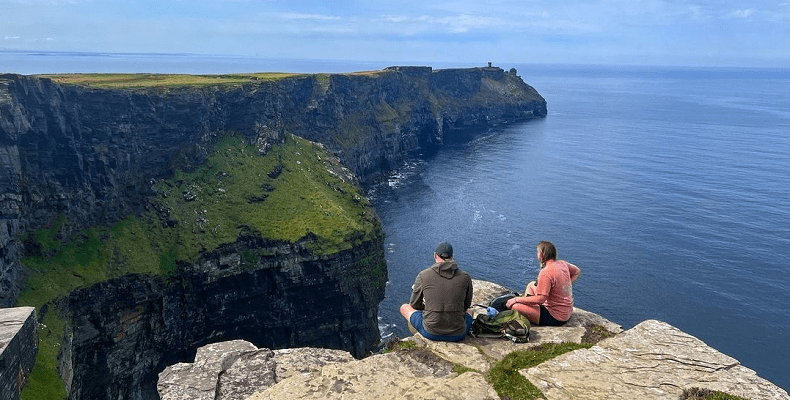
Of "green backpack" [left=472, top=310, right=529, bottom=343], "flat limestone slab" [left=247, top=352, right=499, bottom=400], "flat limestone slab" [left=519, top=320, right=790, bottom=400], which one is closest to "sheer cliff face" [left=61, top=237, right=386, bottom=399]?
"flat limestone slab" [left=247, top=352, right=499, bottom=400]

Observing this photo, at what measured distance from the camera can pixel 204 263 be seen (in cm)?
6806

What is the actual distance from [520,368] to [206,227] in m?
68.6

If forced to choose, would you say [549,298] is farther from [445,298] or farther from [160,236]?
[160,236]

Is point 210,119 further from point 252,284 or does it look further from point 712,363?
point 712,363

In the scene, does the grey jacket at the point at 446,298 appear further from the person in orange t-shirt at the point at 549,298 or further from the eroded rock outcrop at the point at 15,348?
the eroded rock outcrop at the point at 15,348

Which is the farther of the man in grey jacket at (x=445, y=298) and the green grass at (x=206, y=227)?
the green grass at (x=206, y=227)

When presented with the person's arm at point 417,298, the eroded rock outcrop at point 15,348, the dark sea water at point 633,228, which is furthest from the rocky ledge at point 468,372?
the dark sea water at point 633,228

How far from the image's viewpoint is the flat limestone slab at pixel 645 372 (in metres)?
10.2

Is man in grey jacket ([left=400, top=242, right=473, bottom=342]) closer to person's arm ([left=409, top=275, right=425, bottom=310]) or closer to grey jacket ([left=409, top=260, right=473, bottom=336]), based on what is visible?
grey jacket ([left=409, top=260, right=473, bottom=336])

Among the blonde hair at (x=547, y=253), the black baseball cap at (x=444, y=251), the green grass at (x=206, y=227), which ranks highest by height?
the black baseball cap at (x=444, y=251)

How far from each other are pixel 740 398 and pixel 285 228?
68837 mm

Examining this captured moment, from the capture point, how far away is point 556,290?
14.1 meters

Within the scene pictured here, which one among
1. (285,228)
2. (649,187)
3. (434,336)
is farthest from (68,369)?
(649,187)

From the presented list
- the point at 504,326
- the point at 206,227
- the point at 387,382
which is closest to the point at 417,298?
the point at 504,326
